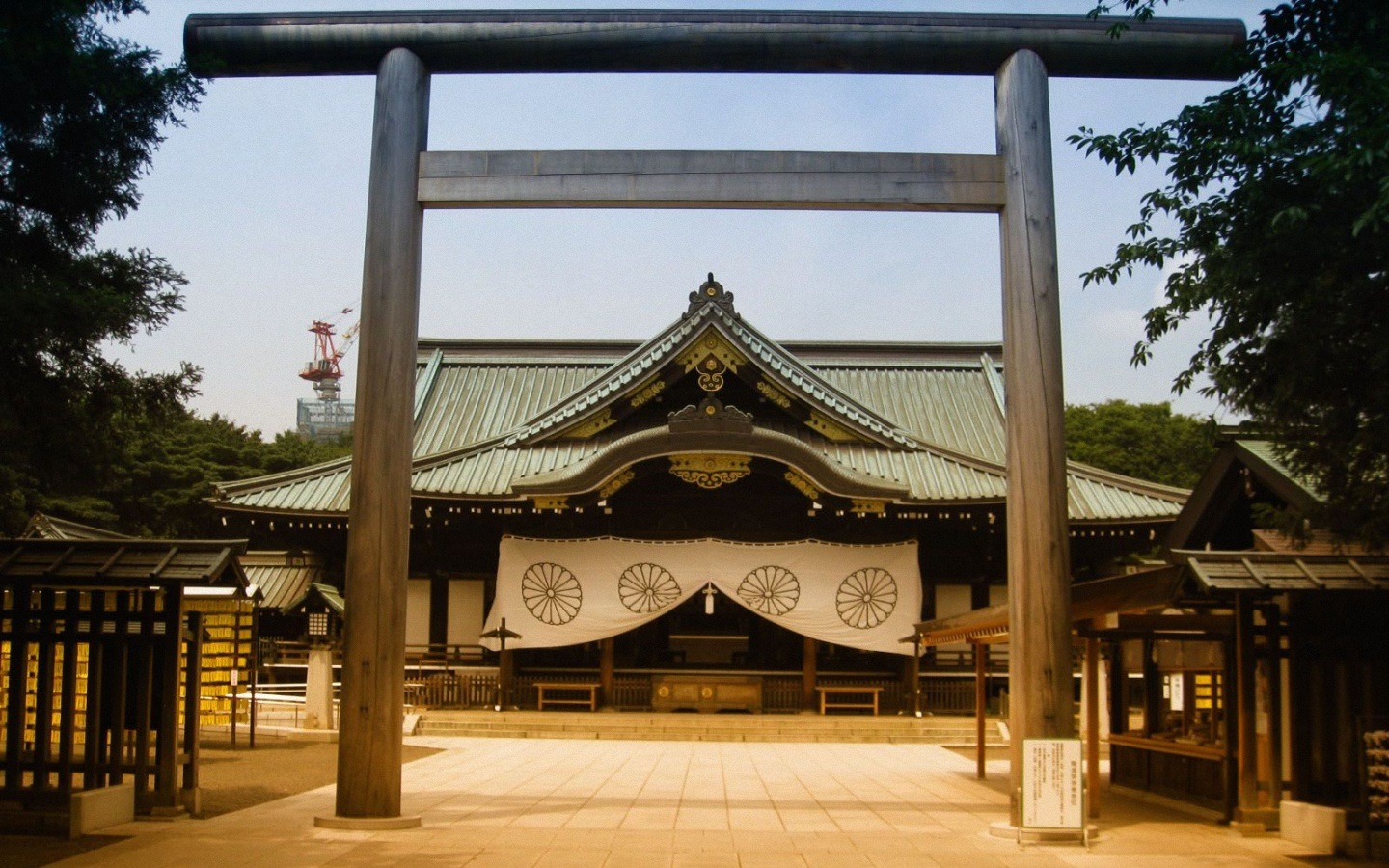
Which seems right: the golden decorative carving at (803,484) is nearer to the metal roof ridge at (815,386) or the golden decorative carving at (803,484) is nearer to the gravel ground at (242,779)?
the metal roof ridge at (815,386)

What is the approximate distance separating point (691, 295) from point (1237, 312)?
15.4m

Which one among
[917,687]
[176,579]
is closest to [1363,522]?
[176,579]

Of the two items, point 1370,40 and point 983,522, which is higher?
point 1370,40

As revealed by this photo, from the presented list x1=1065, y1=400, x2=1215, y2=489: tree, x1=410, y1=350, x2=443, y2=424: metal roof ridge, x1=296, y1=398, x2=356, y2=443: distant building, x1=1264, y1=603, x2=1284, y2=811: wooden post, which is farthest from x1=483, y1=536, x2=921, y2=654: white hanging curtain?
x1=296, y1=398, x2=356, y2=443: distant building

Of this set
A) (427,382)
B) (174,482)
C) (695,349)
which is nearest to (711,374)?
(695,349)

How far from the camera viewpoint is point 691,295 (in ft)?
77.6

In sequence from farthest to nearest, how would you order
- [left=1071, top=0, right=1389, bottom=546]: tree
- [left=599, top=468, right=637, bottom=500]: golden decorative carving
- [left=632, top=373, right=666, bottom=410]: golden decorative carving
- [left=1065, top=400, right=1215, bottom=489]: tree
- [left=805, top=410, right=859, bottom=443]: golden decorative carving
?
[left=1065, top=400, right=1215, bottom=489]: tree < [left=805, top=410, right=859, bottom=443]: golden decorative carving < [left=632, top=373, right=666, bottom=410]: golden decorative carving < [left=599, top=468, right=637, bottom=500]: golden decorative carving < [left=1071, top=0, right=1389, bottom=546]: tree

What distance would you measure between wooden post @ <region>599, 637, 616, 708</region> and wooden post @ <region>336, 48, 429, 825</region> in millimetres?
12727

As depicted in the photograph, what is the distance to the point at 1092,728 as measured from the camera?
35.5 feet

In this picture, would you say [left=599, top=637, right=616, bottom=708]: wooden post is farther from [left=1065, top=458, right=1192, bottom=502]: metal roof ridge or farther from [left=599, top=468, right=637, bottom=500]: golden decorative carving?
[left=1065, top=458, right=1192, bottom=502]: metal roof ridge

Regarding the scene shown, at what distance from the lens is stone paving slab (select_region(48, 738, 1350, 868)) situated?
30.7 ft

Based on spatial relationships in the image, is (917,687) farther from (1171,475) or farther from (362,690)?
(1171,475)

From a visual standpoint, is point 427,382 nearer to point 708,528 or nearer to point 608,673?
point 708,528

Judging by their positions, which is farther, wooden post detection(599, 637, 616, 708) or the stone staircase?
wooden post detection(599, 637, 616, 708)
